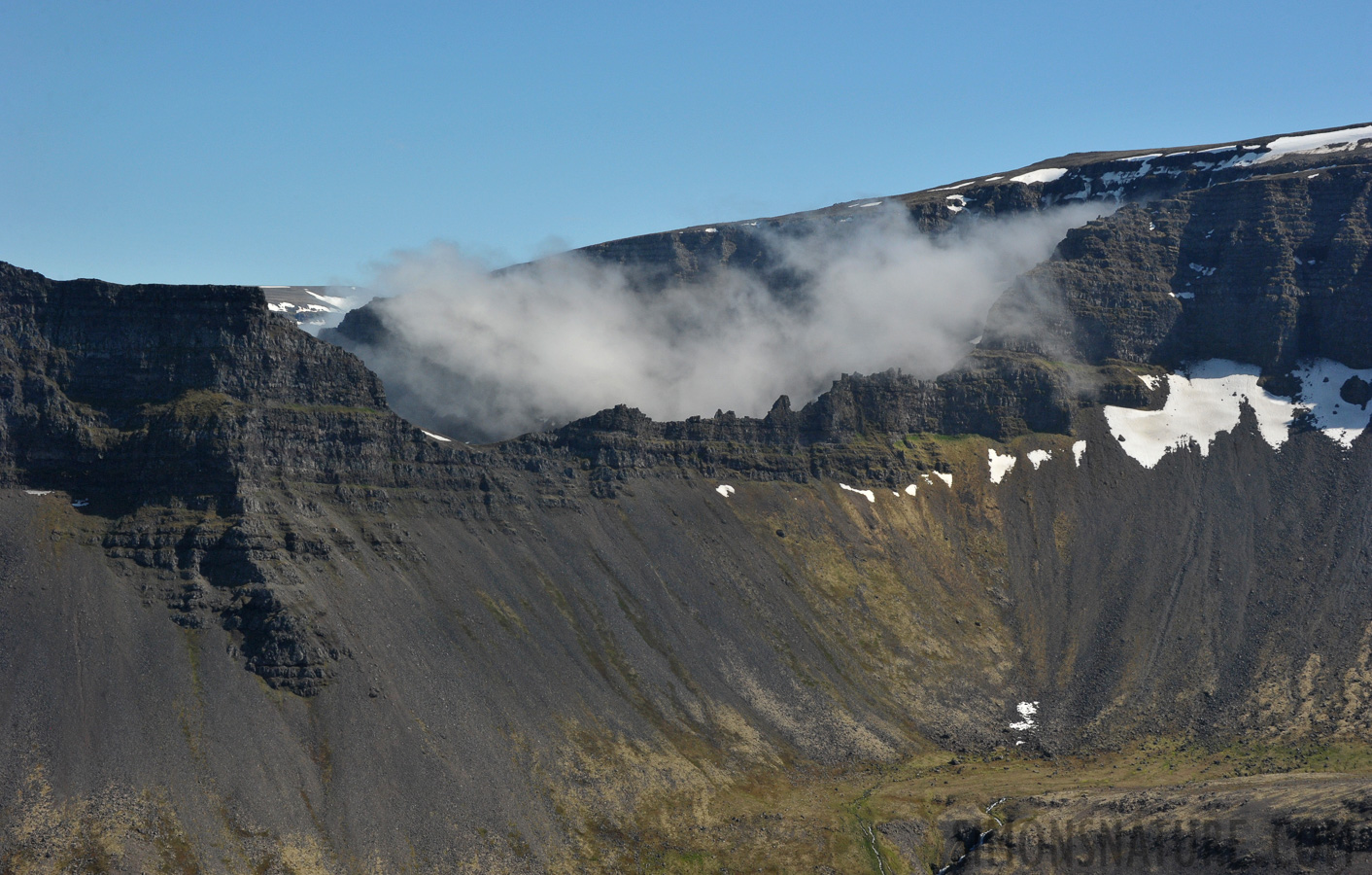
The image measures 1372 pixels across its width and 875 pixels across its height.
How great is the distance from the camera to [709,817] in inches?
5620

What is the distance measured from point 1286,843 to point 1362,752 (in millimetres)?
44556

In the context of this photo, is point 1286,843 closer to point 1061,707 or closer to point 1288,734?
point 1288,734

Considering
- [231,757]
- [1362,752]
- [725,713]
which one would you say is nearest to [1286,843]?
[1362,752]

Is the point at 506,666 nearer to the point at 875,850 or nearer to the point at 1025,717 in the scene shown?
the point at 875,850

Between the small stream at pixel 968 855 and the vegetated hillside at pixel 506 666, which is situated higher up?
the vegetated hillside at pixel 506 666

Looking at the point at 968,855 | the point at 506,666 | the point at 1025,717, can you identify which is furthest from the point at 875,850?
the point at 506,666

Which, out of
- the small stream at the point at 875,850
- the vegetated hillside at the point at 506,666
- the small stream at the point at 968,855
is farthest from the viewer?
the small stream at the point at 968,855

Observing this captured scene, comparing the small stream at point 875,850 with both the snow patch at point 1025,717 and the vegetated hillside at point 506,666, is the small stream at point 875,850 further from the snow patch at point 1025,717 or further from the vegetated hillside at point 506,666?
the snow patch at point 1025,717

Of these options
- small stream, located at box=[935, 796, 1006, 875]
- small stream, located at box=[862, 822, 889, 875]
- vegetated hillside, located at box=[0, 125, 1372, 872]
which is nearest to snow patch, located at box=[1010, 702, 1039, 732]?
vegetated hillside, located at box=[0, 125, 1372, 872]

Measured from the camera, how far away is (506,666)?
505 feet

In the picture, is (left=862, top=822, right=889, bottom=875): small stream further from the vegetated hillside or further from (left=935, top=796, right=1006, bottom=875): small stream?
(left=935, top=796, right=1006, bottom=875): small stream

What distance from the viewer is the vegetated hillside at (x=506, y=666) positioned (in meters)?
124

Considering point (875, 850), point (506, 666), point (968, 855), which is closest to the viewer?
point (968, 855)

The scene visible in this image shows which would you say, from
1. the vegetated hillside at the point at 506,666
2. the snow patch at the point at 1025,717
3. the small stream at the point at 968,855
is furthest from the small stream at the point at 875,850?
the snow patch at the point at 1025,717
